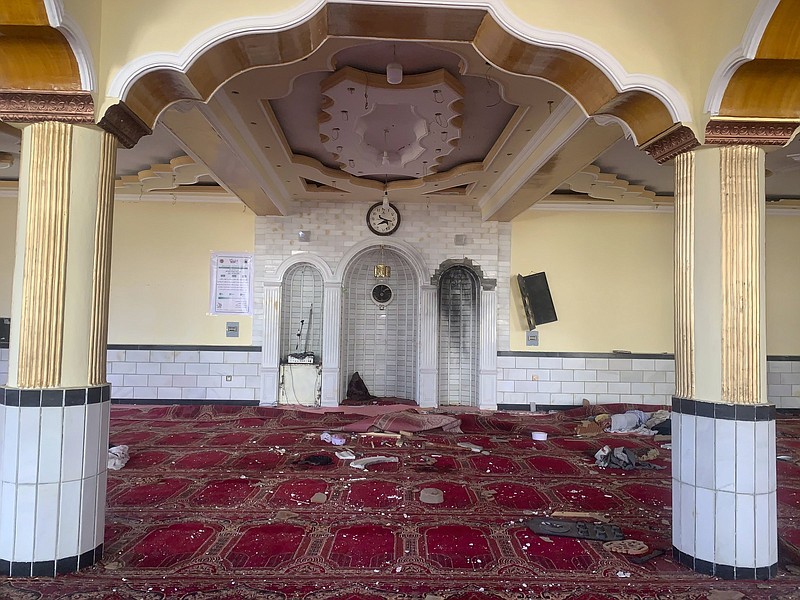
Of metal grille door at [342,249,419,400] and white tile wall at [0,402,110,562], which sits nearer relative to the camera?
white tile wall at [0,402,110,562]

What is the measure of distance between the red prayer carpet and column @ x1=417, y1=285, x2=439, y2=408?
7.26ft

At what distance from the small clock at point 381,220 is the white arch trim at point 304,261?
915 mm

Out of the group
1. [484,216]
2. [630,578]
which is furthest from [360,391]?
[630,578]

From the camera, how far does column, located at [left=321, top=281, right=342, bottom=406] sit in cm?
867

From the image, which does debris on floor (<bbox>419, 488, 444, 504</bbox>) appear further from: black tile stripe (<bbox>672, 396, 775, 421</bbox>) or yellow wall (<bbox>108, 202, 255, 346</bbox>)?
yellow wall (<bbox>108, 202, 255, 346</bbox>)

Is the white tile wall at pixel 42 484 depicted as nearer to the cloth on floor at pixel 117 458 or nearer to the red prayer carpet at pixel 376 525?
the red prayer carpet at pixel 376 525

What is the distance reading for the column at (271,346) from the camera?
28.4ft

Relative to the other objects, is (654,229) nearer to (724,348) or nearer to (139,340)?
(724,348)

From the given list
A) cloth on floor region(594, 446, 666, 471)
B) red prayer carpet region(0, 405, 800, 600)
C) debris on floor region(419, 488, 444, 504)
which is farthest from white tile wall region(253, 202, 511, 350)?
debris on floor region(419, 488, 444, 504)

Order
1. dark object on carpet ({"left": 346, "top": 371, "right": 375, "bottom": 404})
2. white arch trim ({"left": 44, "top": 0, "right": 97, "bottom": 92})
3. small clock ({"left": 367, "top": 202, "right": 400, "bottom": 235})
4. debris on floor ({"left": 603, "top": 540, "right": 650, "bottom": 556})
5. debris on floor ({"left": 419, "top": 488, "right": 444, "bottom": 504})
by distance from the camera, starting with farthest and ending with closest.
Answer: dark object on carpet ({"left": 346, "top": 371, "right": 375, "bottom": 404}), small clock ({"left": 367, "top": 202, "right": 400, "bottom": 235}), debris on floor ({"left": 419, "top": 488, "right": 444, "bottom": 504}), debris on floor ({"left": 603, "top": 540, "right": 650, "bottom": 556}), white arch trim ({"left": 44, "top": 0, "right": 97, "bottom": 92})

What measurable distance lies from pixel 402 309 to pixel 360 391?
153 centimetres

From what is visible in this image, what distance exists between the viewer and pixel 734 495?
3.04 metres

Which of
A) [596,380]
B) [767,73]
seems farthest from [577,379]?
[767,73]

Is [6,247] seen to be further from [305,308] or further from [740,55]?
[740,55]
